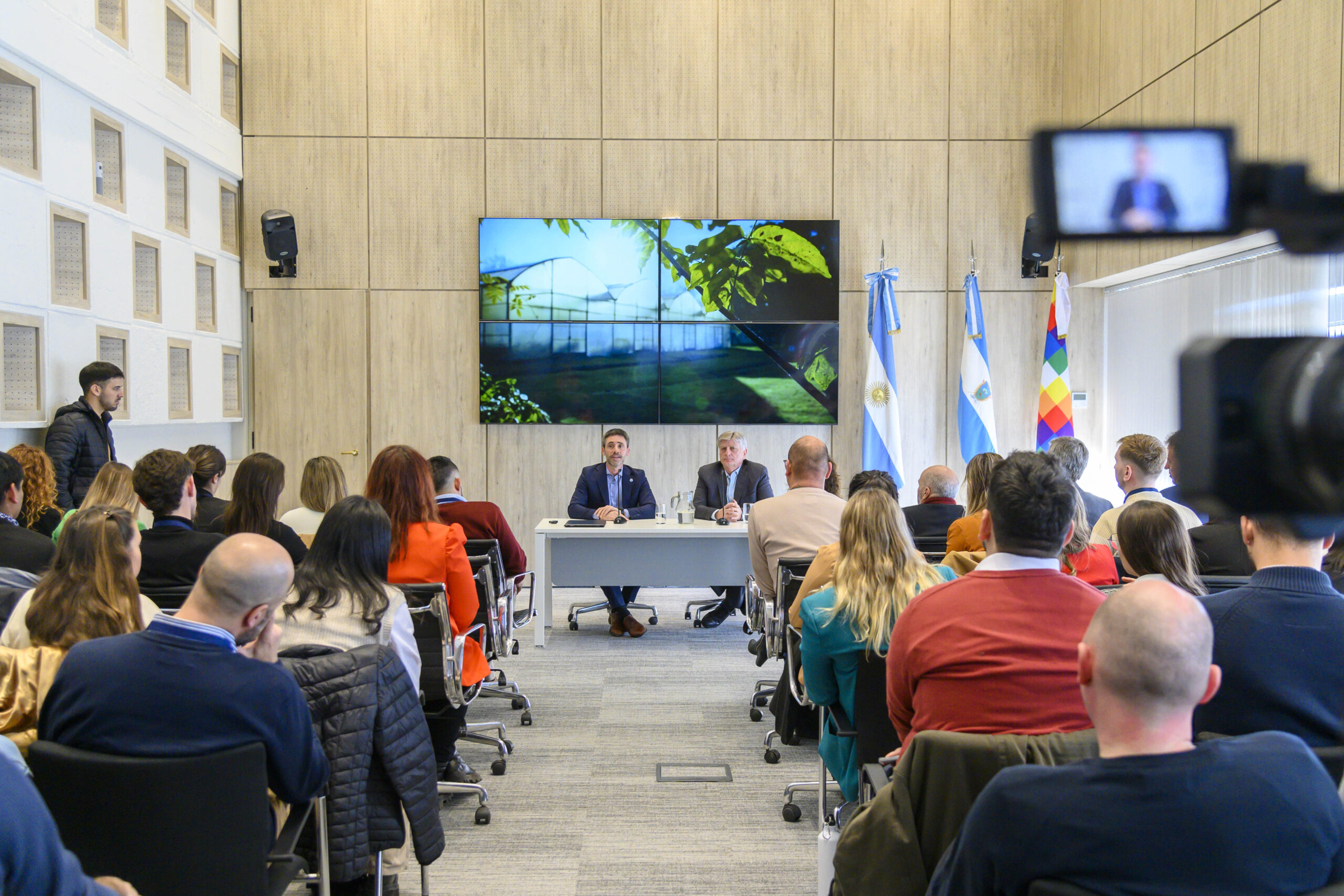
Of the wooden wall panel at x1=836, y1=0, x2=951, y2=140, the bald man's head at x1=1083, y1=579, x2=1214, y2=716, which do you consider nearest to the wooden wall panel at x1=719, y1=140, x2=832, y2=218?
the wooden wall panel at x1=836, y1=0, x2=951, y2=140

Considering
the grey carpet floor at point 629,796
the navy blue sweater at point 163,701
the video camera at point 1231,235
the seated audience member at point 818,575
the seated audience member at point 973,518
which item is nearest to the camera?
the video camera at point 1231,235

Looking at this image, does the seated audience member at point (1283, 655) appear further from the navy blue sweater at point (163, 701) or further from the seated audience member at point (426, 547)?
the seated audience member at point (426, 547)

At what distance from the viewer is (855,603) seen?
9.27ft

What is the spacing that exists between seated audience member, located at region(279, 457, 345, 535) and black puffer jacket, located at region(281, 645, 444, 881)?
191cm

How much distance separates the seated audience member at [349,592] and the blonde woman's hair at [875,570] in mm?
1248

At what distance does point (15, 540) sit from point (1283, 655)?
3.50 metres

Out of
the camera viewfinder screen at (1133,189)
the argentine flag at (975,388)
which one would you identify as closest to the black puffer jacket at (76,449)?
the camera viewfinder screen at (1133,189)

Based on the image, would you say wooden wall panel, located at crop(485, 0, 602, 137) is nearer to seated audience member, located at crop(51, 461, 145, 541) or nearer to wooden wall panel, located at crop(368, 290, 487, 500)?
wooden wall panel, located at crop(368, 290, 487, 500)

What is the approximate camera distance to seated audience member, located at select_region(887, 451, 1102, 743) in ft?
6.45

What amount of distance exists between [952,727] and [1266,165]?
5.08ft

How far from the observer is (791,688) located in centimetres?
345

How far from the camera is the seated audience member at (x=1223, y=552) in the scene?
3613 millimetres

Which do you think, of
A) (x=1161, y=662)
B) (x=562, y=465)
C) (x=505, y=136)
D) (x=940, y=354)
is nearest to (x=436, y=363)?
(x=562, y=465)

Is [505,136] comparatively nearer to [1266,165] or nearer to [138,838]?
[138,838]
